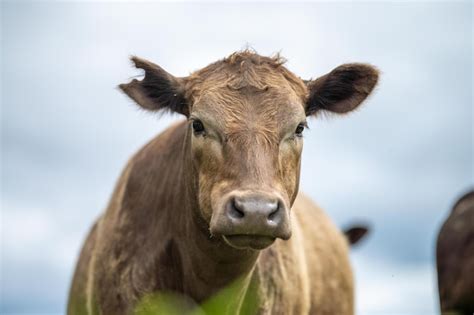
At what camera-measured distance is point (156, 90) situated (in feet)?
28.4

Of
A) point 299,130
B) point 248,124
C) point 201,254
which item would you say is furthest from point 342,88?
point 201,254

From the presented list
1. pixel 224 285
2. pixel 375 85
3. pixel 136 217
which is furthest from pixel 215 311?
pixel 375 85

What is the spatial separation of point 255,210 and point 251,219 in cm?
7

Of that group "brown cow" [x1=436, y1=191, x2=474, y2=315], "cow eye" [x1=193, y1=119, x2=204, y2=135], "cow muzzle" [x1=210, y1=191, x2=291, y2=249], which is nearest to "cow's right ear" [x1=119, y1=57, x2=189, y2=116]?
"cow eye" [x1=193, y1=119, x2=204, y2=135]

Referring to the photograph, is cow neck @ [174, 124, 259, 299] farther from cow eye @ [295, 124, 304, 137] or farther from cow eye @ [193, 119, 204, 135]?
cow eye @ [295, 124, 304, 137]

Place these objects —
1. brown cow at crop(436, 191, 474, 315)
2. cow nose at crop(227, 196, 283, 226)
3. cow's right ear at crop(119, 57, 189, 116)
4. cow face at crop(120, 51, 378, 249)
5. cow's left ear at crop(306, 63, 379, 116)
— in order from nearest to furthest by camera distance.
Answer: cow nose at crop(227, 196, 283, 226), cow face at crop(120, 51, 378, 249), brown cow at crop(436, 191, 474, 315), cow's right ear at crop(119, 57, 189, 116), cow's left ear at crop(306, 63, 379, 116)

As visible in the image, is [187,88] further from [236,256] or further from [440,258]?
[440,258]

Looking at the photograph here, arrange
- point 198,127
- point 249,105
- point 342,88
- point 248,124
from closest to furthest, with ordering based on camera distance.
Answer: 1. point 248,124
2. point 249,105
3. point 198,127
4. point 342,88

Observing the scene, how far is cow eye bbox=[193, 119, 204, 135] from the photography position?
7.94 metres

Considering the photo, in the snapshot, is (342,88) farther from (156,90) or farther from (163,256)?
(163,256)

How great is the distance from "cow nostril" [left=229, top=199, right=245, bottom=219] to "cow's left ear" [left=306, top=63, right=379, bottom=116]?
6.04 ft

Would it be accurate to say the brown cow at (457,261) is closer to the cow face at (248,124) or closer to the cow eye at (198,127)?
the cow face at (248,124)

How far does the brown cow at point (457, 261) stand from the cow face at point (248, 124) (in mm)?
1344

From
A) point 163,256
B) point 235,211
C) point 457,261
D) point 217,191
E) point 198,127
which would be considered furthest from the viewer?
point 163,256
